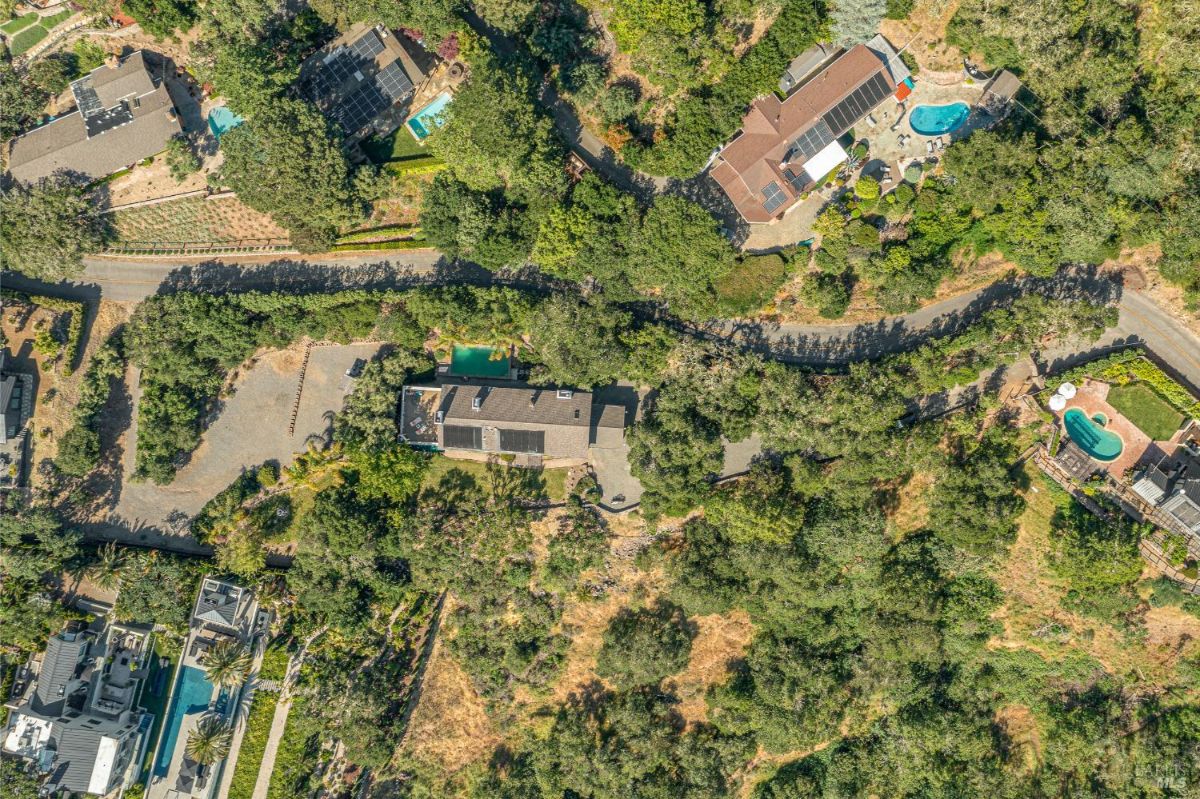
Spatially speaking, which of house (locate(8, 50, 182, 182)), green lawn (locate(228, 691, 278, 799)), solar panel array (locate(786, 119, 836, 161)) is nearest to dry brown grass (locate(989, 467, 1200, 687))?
solar panel array (locate(786, 119, 836, 161))

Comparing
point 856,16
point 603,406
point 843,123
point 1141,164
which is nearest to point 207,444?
point 603,406

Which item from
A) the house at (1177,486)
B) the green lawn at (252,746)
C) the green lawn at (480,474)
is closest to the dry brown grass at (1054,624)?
the house at (1177,486)

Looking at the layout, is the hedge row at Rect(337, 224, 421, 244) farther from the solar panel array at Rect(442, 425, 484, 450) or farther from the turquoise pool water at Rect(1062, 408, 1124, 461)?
the turquoise pool water at Rect(1062, 408, 1124, 461)

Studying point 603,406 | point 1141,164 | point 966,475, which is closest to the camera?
point 1141,164

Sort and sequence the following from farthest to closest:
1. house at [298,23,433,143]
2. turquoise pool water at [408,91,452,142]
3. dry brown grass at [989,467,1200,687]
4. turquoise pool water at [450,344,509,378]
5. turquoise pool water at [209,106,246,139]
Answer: turquoise pool water at [450,344,509,378] < turquoise pool water at [209,106,246,139] < turquoise pool water at [408,91,452,142] < dry brown grass at [989,467,1200,687] < house at [298,23,433,143]

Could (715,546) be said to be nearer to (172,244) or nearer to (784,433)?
(784,433)

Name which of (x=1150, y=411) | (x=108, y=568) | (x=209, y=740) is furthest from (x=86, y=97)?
(x=1150, y=411)

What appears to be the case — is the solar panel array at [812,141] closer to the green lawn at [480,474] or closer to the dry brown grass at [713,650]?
the green lawn at [480,474]
